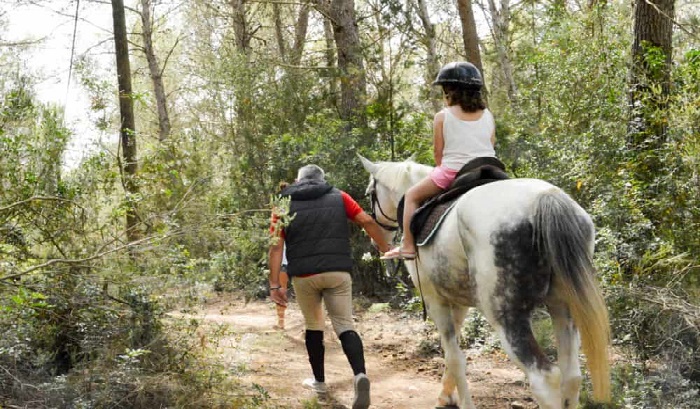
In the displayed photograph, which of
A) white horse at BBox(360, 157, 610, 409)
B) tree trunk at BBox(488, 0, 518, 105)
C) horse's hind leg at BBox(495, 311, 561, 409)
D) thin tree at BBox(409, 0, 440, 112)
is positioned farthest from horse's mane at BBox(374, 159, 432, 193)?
tree trunk at BBox(488, 0, 518, 105)

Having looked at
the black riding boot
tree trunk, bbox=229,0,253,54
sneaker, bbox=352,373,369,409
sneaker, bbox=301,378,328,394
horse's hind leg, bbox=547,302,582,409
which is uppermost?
tree trunk, bbox=229,0,253,54

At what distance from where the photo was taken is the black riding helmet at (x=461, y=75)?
5328 mm

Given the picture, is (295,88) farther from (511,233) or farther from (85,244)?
(511,233)

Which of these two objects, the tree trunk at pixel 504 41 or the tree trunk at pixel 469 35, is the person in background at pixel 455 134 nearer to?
the tree trunk at pixel 469 35

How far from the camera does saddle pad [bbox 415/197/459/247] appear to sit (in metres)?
5.07

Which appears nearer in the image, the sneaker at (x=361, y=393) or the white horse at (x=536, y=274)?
the white horse at (x=536, y=274)

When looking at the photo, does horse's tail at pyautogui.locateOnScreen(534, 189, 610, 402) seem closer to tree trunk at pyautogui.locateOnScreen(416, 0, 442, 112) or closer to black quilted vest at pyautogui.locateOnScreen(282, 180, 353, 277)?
black quilted vest at pyautogui.locateOnScreen(282, 180, 353, 277)

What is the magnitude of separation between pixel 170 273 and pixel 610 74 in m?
5.75

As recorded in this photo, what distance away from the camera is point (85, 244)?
6.09m

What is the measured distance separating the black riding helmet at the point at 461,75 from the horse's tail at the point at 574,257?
1.35 meters

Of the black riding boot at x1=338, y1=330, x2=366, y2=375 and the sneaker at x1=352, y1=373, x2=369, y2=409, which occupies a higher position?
the black riding boot at x1=338, y1=330, x2=366, y2=375

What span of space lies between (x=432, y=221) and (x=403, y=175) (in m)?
1.12

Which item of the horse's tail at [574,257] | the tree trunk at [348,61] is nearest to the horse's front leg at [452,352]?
the horse's tail at [574,257]

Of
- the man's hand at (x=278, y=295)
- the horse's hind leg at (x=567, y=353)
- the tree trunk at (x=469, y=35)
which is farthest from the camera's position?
the tree trunk at (x=469, y=35)
